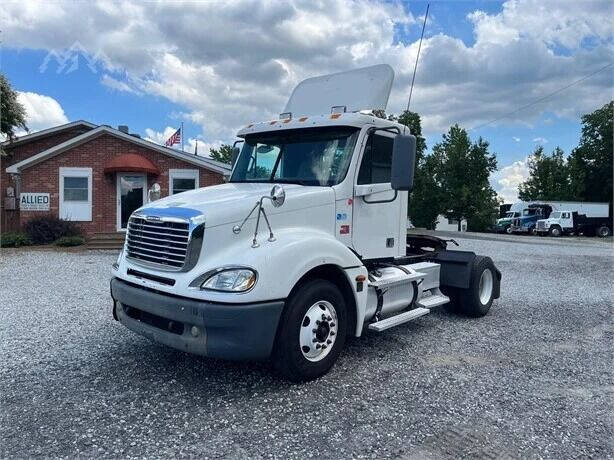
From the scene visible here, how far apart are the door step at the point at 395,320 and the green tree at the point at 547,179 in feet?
169

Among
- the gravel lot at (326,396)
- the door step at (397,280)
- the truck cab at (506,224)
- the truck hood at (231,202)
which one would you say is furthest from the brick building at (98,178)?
the truck cab at (506,224)

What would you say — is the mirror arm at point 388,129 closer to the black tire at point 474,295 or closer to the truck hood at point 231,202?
the truck hood at point 231,202

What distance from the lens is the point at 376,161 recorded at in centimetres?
526

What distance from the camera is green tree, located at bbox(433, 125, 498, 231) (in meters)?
46.2

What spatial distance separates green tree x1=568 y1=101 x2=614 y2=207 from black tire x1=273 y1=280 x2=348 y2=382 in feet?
175

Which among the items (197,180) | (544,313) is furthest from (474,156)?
(544,313)

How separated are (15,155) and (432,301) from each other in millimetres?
20129

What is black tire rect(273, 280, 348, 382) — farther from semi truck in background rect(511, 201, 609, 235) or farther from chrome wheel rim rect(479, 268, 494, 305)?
semi truck in background rect(511, 201, 609, 235)

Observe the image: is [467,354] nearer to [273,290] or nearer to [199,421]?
[273,290]

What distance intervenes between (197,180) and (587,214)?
1393 inches

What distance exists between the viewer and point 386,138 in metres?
5.39

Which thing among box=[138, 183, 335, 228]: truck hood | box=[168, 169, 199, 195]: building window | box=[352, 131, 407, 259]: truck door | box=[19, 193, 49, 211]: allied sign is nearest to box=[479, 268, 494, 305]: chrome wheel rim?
box=[352, 131, 407, 259]: truck door

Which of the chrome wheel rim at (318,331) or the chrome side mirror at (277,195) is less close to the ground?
the chrome side mirror at (277,195)

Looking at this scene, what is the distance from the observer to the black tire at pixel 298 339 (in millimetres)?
3969
